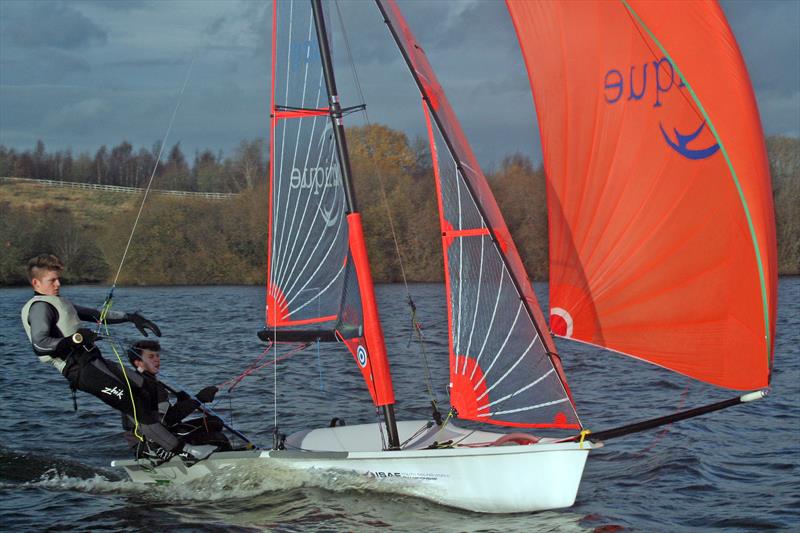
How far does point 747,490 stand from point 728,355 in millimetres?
2415

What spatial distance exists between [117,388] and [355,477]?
195 centimetres

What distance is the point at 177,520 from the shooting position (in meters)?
7.11

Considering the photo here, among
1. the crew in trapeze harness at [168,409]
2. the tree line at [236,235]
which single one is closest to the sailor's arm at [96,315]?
the crew in trapeze harness at [168,409]

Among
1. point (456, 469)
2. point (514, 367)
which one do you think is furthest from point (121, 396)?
point (514, 367)

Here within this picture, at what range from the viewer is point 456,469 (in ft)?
22.6

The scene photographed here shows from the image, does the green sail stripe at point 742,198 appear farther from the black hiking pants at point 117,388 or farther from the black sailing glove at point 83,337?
the black sailing glove at point 83,337

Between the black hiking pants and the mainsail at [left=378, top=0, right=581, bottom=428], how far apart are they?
7.67 feet

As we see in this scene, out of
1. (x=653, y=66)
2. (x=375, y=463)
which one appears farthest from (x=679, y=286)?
(x=375, y=463)

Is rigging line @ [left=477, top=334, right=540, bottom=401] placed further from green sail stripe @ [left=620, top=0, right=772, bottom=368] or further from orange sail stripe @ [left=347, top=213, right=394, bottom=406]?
green sail stripe @ [left=620, top=0, right=772, bottom=368]

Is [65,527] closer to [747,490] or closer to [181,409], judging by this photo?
[181,409]

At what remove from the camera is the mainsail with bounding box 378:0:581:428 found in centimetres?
706

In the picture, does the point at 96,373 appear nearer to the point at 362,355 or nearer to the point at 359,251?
the point at 362,355

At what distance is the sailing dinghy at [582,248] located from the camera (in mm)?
6309

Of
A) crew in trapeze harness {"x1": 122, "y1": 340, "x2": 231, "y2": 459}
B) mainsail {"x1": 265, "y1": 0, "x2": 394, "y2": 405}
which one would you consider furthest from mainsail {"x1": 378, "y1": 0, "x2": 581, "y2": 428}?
crew in trapeze harness {"x1": 122, "y1": 340, "x2": 231, "y2": 459}
